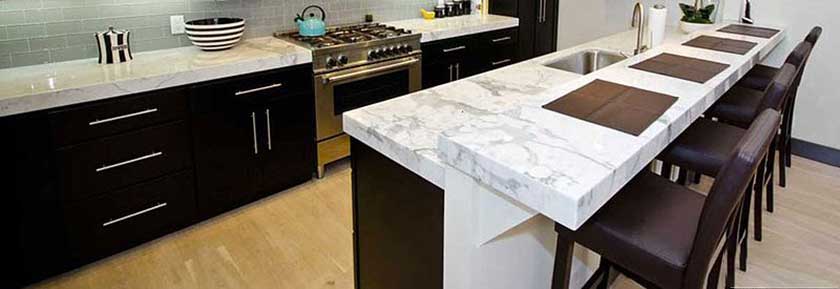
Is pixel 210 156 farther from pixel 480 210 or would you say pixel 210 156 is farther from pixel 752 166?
pixel 752 166

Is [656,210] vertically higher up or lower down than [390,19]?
lower down

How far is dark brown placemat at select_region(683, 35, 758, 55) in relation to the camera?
2.86 metres

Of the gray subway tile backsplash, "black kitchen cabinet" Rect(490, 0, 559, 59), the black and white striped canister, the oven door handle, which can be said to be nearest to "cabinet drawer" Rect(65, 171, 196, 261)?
the black and white striped canister

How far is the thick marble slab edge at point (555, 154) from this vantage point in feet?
3.88

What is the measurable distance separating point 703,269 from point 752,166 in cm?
30

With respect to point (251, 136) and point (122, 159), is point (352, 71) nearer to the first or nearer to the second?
point (251, 136)

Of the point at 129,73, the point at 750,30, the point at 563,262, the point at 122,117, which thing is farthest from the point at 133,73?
the point at 750,30

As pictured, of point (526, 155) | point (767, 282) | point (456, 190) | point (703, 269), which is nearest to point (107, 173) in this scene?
point (456, 190)

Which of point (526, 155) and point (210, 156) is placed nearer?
point (526, 155)

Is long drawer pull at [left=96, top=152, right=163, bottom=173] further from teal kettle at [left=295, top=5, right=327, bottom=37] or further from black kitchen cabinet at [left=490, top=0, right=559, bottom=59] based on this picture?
black kitchen cabinet at [left=490, top=0, right=559, bottom=59]

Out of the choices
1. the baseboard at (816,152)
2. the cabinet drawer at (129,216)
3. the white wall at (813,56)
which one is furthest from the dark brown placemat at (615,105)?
the baseboard at (816,152)

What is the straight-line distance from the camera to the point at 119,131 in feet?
8.41

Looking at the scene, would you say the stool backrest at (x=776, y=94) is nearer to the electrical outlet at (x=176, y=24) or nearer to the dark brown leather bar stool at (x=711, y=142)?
the dark brown leather bar stool at (x=711, y=142)

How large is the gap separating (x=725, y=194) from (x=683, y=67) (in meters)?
1.19
